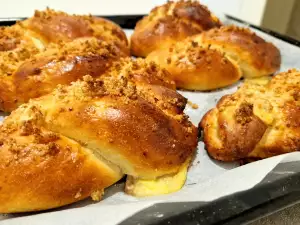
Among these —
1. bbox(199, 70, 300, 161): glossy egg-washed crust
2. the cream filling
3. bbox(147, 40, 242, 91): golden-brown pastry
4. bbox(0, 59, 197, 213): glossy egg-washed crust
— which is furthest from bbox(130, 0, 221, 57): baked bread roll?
the cream filling

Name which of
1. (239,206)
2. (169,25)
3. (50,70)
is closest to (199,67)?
(169,25)

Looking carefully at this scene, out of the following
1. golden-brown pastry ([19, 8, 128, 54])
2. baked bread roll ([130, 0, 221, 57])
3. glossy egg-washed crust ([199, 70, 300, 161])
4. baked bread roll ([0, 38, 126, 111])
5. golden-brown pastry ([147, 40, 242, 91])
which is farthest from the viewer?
baked bread roll ([130, 0, 221, 57])

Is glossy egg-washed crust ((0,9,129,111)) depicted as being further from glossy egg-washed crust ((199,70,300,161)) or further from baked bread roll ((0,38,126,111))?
glossy egg-washed crust ((199,70,300,161))

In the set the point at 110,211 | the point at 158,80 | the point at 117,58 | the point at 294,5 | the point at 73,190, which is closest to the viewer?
the point at 110,211

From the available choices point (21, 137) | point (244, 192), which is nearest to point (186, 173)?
point (244, 192)

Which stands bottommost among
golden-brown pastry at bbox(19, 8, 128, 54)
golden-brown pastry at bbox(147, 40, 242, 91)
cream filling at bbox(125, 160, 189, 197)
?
cream filling at bbox(125, 160, 189, 197)

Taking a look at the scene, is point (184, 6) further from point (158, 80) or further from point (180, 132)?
point (180, 132)
